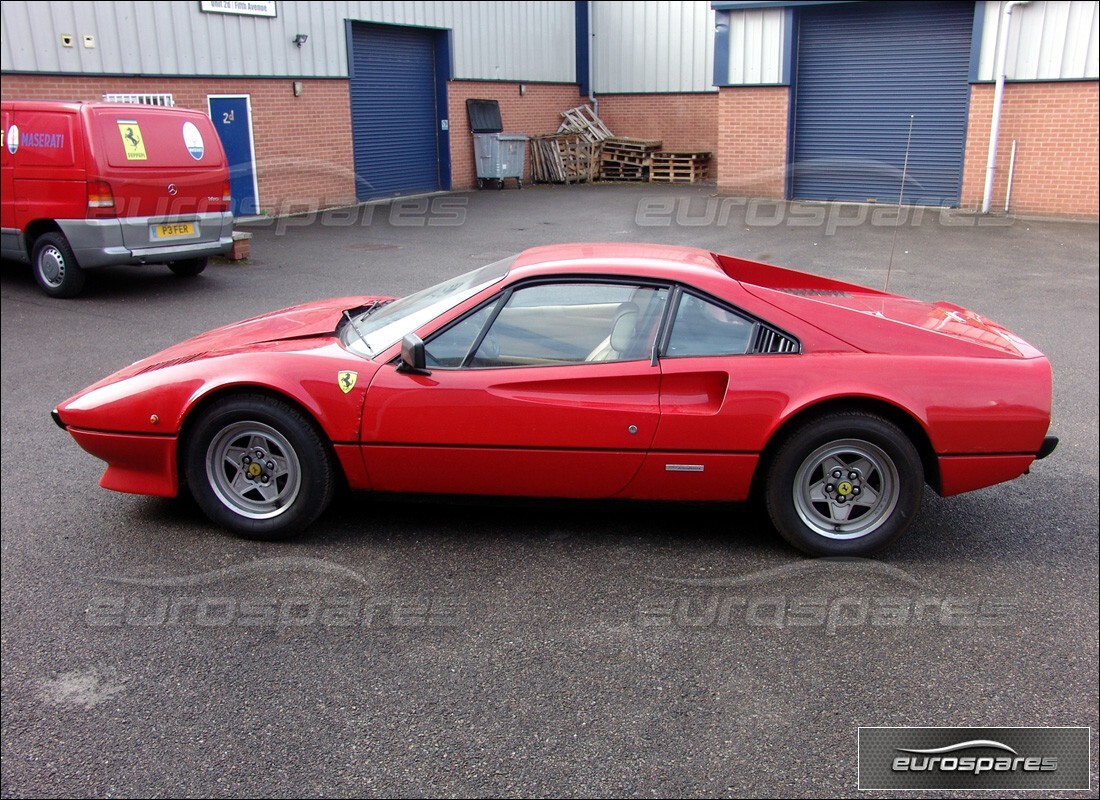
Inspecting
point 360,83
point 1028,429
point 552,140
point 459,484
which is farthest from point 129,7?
point 1028,429

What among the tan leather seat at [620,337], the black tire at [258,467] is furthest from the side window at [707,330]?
the black tire at [258,467]

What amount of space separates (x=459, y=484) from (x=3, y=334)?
6624mm

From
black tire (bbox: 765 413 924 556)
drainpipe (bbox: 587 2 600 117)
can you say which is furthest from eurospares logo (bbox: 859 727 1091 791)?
drainpipe (bbox: 587 2 600 117)

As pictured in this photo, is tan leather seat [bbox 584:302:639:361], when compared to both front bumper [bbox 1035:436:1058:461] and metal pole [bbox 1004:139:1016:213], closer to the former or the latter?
front bumper [bbox 1035:436:1058:461]

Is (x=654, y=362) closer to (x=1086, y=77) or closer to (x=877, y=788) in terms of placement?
(x=877, y=788)

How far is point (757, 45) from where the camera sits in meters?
18.8

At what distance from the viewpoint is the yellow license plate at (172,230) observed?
1045 centimetres

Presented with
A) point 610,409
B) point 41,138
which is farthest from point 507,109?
point 610,409

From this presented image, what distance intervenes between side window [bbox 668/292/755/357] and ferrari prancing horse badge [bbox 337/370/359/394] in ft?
4.54

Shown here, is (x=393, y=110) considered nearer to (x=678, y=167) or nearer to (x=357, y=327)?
(x=678, y=167)

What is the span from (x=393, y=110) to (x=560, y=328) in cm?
1792

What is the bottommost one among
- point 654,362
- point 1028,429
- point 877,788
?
point 877,788

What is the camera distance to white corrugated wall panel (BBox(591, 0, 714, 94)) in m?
24.6

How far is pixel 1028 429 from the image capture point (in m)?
4.17
